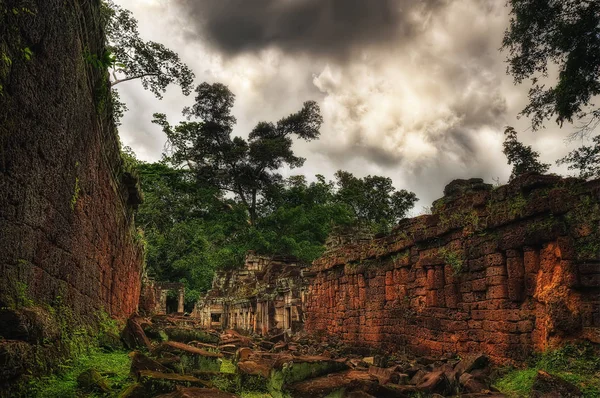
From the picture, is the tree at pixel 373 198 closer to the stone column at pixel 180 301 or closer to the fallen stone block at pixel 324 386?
the stone column at pixel 180 301

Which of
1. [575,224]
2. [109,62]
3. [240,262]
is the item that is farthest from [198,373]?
[240,262]

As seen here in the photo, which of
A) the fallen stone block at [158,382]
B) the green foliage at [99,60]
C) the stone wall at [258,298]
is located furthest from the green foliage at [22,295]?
the stone wall at [258,298]

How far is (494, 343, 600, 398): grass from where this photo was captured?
557 cm

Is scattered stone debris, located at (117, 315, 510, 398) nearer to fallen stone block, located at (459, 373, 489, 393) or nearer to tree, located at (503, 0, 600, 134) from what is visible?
fallen stone block, located at (459, 373, 489, 393)

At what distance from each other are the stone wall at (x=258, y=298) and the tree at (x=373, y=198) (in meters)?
18.4

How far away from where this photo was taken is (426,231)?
10.1 meters

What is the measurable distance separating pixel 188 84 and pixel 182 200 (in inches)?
979

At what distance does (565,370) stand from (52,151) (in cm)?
672

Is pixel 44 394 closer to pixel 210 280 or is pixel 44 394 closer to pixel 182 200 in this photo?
pixel 210 280

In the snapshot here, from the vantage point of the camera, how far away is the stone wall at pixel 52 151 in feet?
11.5

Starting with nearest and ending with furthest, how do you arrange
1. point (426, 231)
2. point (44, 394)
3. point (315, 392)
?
point (44, 394)
point (315, 392)
point (426, 231)

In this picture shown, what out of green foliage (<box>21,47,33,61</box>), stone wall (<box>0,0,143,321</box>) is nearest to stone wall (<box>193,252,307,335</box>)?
stone wall (<box>0,0,143,321</box>)

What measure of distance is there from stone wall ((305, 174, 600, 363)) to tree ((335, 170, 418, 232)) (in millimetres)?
34808

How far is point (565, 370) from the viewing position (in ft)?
19.8
